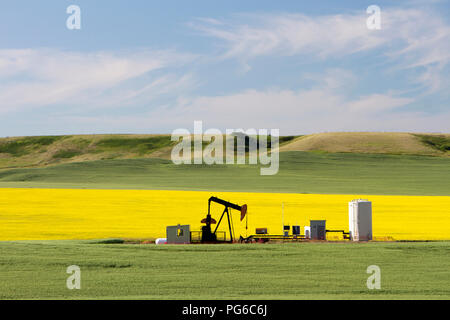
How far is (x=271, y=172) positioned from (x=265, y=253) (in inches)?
2829

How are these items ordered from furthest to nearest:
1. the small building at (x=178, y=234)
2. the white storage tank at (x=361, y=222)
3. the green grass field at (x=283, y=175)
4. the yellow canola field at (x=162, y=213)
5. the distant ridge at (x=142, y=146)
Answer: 1. the distant ridge at (x=142, y=146)
2. the green grass field at (x=283, y=175)
3. the yellow canola field at (x=162, y=213)
4. the white storage tank at (x=361, y=222)
5. the small building at (x=178, y=234)

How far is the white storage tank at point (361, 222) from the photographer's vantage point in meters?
33.0

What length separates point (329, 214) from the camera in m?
46.0

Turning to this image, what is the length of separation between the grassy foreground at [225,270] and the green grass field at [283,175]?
44.3 metres

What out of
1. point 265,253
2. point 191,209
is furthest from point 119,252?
point 191,209

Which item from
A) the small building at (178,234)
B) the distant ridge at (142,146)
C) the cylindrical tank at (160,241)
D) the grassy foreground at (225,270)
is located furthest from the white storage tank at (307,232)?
the distant ridge at (142,146)

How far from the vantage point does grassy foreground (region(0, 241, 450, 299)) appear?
17.5 m

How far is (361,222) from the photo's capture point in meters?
33.2

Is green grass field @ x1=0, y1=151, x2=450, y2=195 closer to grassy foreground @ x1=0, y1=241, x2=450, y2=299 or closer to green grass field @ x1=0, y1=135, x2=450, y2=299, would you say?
green grass field @ x1=0, y1=135, x2=450, y2=299
